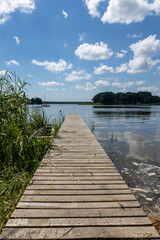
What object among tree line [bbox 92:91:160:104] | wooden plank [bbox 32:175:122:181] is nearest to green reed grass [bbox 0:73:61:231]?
wooden plank [bbox 32:175:122:181]

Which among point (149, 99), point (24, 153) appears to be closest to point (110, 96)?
point (149, 99)

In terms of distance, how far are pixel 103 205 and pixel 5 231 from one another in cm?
126

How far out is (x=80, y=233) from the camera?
165cm

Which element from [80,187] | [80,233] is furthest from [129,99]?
[80,233]

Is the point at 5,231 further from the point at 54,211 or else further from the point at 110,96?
the point at 110,96

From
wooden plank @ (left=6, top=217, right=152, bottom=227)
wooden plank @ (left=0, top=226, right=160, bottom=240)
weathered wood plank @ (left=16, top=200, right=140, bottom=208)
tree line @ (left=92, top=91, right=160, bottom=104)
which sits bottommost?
wooden plank @ (left=0, top=226, right=160, bottom=240)

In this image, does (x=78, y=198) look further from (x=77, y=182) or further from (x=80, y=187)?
(x=77, y=182)

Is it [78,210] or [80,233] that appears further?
[78,210]

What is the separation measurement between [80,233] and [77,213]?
11.5 inches

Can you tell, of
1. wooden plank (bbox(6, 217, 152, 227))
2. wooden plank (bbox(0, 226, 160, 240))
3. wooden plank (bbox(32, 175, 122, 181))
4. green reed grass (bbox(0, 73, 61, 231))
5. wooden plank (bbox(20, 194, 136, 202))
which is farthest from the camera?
green reed grass (bbox(0, 73, 61, 231))

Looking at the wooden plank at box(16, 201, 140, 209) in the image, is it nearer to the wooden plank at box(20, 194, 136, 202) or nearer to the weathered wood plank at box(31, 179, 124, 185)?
the wooden plank at box(20, 194, 136, 202)

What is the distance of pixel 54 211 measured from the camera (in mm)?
1958

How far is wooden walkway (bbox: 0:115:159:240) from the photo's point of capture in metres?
1.65

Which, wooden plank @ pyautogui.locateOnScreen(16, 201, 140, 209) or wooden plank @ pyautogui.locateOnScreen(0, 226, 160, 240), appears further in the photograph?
wooden plank @ pyautogui.locateOnScreen(16, 201, 140, 209)
